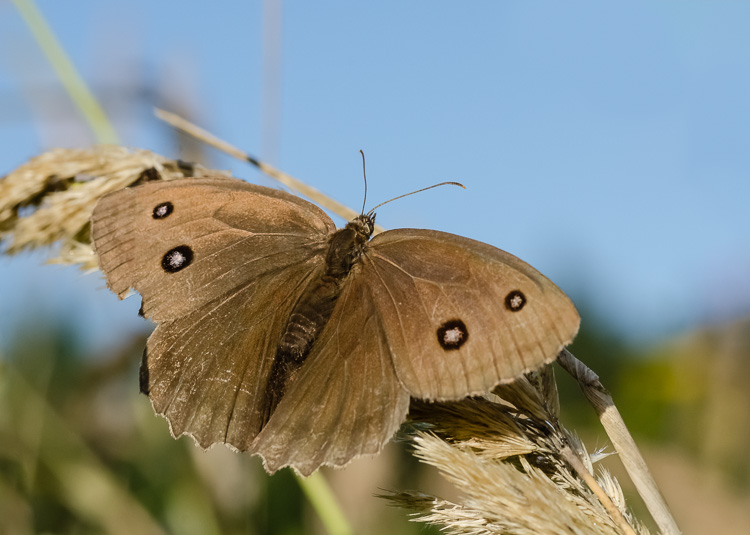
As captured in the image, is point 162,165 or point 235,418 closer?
point 235,418

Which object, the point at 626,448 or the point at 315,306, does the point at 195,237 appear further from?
the point at 626,448

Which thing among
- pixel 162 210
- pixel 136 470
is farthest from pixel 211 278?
pixel 136 470

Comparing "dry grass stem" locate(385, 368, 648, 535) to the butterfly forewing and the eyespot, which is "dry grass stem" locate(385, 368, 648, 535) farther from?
the eyespot

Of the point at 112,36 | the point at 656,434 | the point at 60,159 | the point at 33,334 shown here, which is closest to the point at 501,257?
the point at 60,159

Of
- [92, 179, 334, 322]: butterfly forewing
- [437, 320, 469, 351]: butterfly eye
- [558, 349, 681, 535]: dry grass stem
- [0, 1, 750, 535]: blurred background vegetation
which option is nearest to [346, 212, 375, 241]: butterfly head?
[92, 179, 334, 322]: butterfly forewing

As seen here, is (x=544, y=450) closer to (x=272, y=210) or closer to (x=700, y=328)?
(x=272, y=210)
